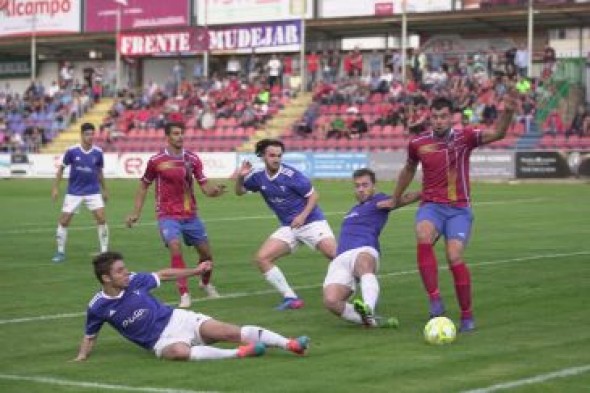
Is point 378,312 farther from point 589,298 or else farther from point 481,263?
point 481,263

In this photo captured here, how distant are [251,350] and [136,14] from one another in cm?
5778

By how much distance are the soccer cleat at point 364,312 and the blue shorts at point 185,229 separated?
3376mm

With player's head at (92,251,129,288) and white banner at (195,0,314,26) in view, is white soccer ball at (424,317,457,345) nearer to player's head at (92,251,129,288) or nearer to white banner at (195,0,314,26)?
player's head at (92,251,129,288)

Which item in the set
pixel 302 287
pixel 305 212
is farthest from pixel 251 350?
pixel 302 287

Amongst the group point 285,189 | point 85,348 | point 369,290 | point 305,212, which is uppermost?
point 285,189

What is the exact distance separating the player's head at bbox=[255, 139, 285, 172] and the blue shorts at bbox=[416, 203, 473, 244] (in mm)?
2434

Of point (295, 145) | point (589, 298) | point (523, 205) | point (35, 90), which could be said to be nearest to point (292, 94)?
point (295, 145)

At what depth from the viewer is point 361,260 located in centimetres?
1258

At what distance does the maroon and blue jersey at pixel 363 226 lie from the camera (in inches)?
505

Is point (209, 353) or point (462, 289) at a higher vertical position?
point (462, 289)

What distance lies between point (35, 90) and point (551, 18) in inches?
1154

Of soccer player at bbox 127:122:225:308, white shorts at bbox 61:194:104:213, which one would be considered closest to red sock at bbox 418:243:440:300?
soccer player at bbox 127:122:225:308

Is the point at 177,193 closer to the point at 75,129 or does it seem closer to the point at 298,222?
the point at 298,222

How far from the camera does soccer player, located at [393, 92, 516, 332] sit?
12.0 meters
